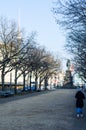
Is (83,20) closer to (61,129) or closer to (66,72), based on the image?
(61,129)

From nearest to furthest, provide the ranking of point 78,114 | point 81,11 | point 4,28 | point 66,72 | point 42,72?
point 81,11 → point 78,114 → point 4,28 → point 42,72 → point 66,72

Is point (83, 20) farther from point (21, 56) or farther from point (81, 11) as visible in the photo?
point (21, 56)

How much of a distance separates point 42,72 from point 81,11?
11354 cm

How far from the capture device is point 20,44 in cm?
8038

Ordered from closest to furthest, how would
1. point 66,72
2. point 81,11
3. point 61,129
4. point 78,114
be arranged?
point 61,129
point 81,11
point 78,114
point 66,72

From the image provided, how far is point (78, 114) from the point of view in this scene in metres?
28.6

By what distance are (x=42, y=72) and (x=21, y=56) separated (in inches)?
2174

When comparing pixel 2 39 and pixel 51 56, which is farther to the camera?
pixel 51 56

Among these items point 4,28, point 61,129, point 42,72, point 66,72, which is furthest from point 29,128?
point 66,72

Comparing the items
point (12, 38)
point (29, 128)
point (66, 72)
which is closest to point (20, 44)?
point (12, 38)

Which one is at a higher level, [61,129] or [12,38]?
[12,38]

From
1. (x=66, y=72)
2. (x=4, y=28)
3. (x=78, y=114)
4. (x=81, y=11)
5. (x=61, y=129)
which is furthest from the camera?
(x=66, y=72)

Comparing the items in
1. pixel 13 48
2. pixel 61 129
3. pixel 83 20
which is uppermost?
pixel 13 48

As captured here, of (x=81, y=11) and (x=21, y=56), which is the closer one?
(x=81, y=11)
